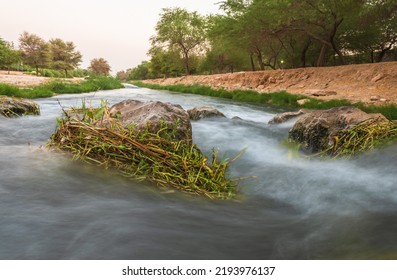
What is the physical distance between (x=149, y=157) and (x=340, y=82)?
48.1ft

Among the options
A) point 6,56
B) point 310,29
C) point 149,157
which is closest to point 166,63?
point 6,56

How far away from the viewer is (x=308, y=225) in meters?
2.70

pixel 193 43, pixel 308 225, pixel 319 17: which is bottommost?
pixel 308 225

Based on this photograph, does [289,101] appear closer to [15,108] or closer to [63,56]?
[15,108]

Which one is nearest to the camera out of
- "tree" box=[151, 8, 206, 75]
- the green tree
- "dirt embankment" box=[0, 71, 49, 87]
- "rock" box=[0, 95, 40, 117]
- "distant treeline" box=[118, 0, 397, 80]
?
"rock" box=[0, 95, 40, 117]

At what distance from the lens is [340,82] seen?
15461 mm

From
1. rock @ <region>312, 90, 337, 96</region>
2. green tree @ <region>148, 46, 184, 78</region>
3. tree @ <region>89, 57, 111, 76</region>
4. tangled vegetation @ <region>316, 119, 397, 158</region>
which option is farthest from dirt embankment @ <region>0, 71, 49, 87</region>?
tree @ <region>89, 57, 111, 76</region>

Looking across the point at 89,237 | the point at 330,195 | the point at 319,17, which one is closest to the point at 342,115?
the point at 330,195

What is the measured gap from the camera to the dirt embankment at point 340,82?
40.8ft

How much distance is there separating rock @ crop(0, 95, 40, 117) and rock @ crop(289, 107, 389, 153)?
5643mm

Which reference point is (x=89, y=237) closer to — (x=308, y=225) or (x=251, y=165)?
(x=308, y=225)

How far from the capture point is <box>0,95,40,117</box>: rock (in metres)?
6.39

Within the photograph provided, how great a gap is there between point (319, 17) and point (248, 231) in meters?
18.0

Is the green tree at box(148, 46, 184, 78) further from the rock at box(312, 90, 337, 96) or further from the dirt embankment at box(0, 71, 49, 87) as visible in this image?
the rock at box(312, 90, 337, 96)
